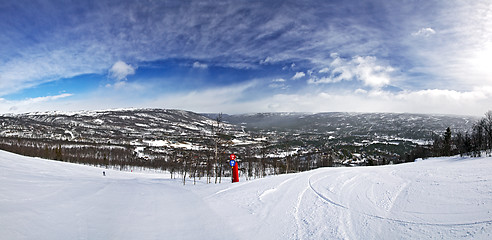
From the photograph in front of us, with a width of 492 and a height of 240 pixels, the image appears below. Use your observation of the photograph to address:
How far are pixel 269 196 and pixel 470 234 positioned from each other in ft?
21.5

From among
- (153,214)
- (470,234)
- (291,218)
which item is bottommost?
(153,214)

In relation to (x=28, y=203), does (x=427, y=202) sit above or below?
above

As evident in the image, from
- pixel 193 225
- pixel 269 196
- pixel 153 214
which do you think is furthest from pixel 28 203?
pixel 269 196

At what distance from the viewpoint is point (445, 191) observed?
21.8 ft

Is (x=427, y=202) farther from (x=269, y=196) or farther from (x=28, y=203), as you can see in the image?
(x=28, y=203)

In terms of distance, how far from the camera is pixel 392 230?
4.91 metres

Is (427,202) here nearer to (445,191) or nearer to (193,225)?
(445,191)

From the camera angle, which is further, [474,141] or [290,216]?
[474,141]

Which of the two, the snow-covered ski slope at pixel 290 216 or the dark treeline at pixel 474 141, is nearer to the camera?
the snow-covered ski slope at pixel 290 216

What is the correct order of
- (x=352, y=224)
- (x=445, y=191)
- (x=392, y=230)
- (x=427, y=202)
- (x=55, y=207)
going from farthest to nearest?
1. (x=55, y=207)
2. (x=445, y=191)
3. (x=427, y=202)
4. (x=352, y=224)
5. (x=392, y=230)

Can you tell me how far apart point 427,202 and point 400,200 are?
0.69m

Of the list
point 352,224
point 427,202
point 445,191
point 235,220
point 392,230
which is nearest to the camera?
point 392,230

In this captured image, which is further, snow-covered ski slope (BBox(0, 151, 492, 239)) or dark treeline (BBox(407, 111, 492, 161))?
dark treeline (BBox(407, 111, 492, 161))

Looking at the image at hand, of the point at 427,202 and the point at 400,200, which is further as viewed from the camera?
the point at 400,200
